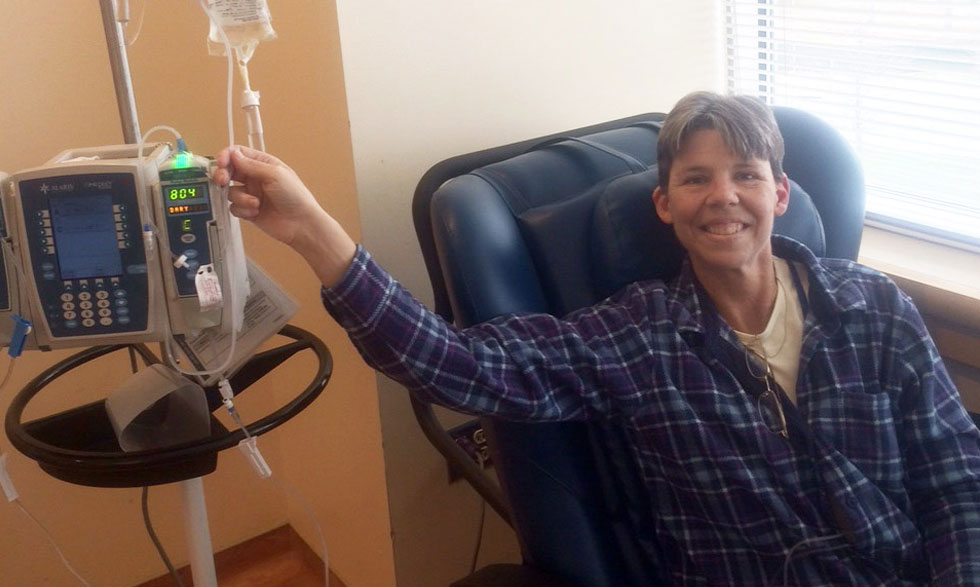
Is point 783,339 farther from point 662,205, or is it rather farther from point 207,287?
point 207,287

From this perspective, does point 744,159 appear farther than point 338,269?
Yes

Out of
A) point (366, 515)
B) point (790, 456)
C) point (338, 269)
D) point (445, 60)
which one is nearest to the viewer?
point (338, 269)

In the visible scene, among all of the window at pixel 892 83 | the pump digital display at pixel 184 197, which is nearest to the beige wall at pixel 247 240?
the pump digital display at pixel 184 197

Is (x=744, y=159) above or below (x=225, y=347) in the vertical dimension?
above

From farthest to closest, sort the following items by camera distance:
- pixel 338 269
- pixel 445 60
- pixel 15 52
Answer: pixel 15 52
pixel 445 60
pixel 338 269

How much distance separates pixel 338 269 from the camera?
1106 millimetres

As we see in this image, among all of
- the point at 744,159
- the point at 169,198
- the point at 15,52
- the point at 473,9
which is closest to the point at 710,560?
the point at 744,159

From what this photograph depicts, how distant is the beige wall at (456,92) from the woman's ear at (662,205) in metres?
0.46

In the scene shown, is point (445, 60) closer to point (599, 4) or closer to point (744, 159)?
point (599, 4)

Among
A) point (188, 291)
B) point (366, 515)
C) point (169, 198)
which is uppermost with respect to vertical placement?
point (169, 198)

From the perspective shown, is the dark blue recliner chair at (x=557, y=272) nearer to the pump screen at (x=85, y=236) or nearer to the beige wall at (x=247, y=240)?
the beige wall at (x=247, y=240)

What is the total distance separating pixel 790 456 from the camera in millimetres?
1256

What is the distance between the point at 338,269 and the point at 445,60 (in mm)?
664

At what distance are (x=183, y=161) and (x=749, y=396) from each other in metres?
0.82
